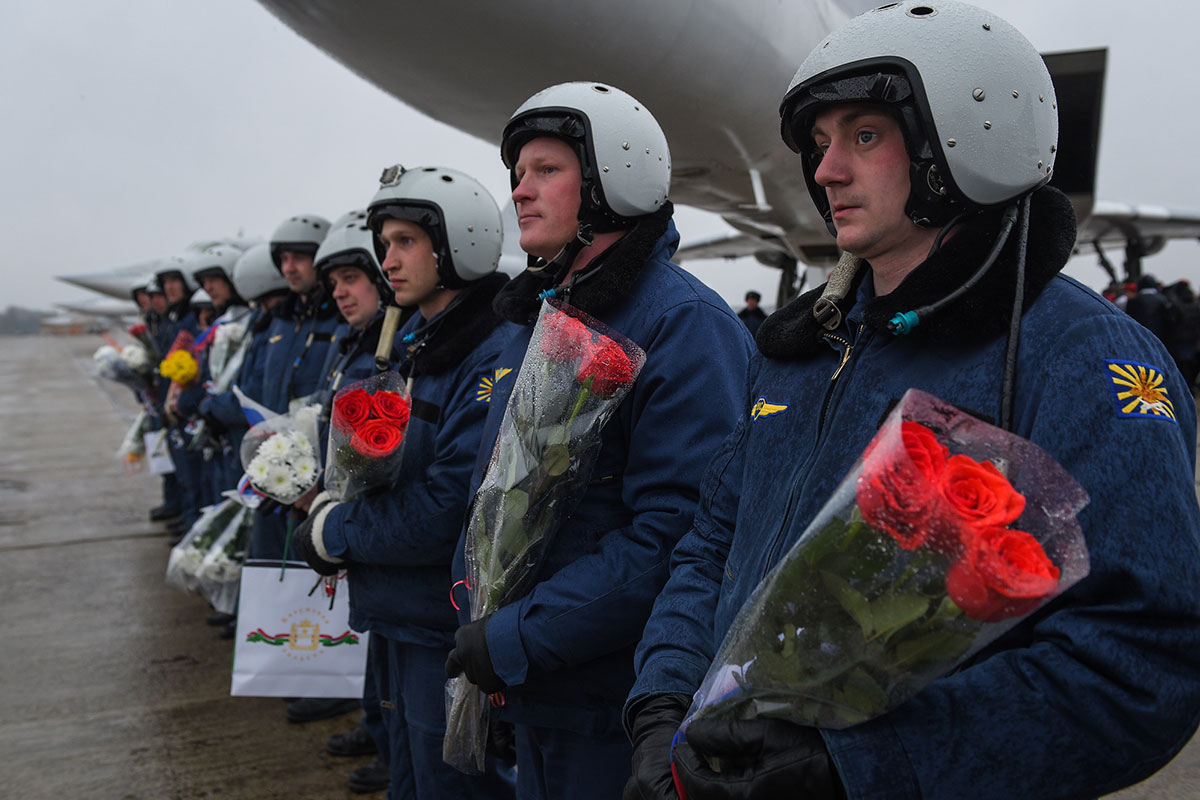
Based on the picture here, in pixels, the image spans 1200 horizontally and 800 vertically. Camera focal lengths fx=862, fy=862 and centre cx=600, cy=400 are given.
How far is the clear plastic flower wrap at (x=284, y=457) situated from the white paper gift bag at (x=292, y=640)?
27 cm

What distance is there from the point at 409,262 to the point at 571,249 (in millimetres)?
898

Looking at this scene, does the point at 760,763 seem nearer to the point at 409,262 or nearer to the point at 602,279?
the point at 602,279

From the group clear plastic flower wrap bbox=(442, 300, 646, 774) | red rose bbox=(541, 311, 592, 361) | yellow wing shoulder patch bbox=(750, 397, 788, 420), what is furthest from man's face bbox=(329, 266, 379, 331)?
yellow wing shoulder patch bbox=(750, 397, 788, 420)

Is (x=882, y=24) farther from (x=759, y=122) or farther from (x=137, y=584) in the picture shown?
(x=137, y=584)

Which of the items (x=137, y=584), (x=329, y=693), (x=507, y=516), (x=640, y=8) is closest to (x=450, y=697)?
(x=507, y=516)

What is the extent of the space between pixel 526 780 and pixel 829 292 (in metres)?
1.36

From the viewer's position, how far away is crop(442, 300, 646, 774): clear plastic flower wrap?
5.65 ft

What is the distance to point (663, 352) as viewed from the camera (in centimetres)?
187

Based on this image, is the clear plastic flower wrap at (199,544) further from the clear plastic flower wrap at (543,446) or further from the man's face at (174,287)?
the man's face at (174,287)

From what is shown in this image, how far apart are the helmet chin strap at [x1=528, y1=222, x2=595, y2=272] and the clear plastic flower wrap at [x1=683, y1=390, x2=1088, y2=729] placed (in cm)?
127

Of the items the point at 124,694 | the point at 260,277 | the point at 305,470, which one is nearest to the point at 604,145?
the point at 305,470

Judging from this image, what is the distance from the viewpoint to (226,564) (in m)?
4.26

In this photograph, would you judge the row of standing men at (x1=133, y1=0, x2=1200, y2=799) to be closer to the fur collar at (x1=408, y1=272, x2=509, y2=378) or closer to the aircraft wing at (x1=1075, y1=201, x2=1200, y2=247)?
the fur collar at (x1=408, y1=272, x2=509, y2=378)

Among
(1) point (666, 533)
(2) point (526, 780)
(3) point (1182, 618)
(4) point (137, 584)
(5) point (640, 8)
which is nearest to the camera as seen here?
(3) point (1182, 618)
